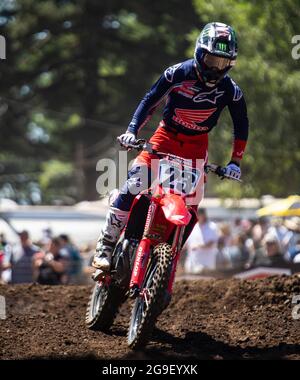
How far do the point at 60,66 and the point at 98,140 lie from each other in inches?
155

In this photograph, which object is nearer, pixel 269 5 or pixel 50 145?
pixel 269 5

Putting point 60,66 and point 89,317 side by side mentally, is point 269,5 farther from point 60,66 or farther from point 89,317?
point 60,66

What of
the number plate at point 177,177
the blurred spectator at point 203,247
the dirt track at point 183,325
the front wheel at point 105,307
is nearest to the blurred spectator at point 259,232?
the blurred spectator at point 203,247

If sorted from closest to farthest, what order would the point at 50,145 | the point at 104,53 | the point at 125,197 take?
the point at 125,197
the point at 104,53
the point at 50,145

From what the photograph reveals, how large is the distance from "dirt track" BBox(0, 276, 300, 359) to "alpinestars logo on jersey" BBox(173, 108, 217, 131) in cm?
200

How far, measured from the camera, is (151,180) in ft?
25.0

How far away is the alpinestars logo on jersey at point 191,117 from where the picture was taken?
771cm

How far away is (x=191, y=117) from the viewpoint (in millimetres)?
7719

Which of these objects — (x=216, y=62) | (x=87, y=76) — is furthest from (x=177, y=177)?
(x=87, y=76)

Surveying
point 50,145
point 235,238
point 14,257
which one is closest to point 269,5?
point 235,238

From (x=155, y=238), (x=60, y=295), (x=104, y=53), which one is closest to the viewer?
(x=155, y=238)

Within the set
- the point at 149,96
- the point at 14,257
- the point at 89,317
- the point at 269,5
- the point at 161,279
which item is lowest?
the point at 14,257
